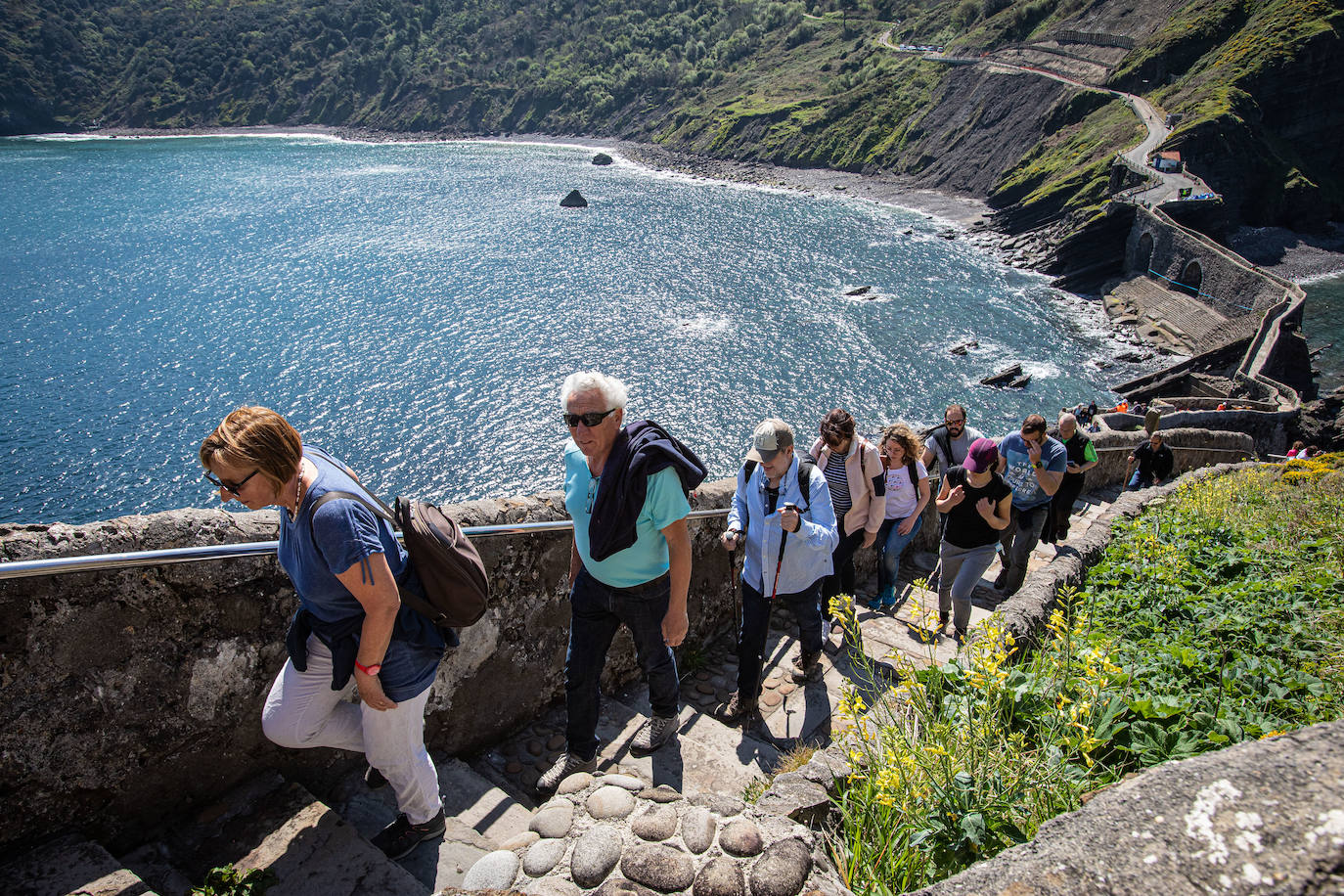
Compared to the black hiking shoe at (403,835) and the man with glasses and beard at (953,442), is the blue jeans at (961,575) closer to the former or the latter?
the man with glasses and beard at (953,442)

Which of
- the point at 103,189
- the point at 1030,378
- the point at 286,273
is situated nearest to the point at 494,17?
the point at 103,189

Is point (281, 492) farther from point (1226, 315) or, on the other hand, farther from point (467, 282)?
point (467, 282)

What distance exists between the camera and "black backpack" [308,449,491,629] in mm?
2980

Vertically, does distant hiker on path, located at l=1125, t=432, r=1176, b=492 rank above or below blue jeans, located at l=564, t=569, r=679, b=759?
below

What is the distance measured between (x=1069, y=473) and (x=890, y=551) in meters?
2.68

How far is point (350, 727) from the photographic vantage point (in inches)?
126

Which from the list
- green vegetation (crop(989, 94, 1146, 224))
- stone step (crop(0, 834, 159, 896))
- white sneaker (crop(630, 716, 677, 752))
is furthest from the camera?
green vegetation (crop(989, 94, 1146, 224))

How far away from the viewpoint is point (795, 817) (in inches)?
115

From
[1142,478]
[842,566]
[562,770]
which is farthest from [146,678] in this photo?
[1142,478]

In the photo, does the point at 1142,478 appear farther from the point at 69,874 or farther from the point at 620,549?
the point at 69,874

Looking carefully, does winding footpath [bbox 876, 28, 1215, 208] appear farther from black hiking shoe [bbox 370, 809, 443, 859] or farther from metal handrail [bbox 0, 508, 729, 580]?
metal handrail [bbox 0, 508, 729, 580]

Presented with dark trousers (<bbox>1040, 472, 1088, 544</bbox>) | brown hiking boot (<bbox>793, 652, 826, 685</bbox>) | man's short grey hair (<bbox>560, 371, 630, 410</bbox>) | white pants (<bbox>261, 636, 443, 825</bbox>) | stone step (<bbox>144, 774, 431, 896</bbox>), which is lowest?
dark trousers (<bbox>1040, 472, 1088, 544</bbox>)

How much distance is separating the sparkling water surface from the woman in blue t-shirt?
2812 cm

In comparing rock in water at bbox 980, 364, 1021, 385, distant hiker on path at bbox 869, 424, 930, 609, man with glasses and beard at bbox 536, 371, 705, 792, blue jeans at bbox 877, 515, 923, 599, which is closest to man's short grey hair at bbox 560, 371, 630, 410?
man with glasses and beard at bbox 536, 371, 705, 792
